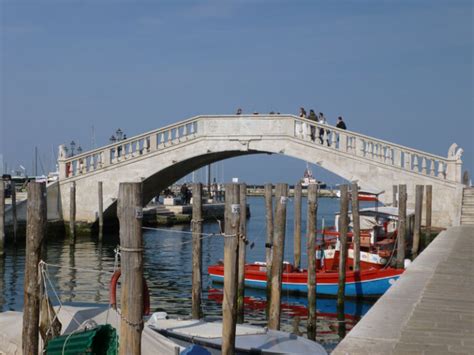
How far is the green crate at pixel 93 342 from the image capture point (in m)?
5.34

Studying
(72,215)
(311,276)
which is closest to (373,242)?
(311,276)

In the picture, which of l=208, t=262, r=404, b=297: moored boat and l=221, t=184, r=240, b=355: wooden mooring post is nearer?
l=221, t=184, r=240, b=355: wooden mooring post

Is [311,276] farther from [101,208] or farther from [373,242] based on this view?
[101,208]

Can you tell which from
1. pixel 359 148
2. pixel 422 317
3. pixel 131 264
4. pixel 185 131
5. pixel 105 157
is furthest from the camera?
pixel 105 157

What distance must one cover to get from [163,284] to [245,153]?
7.40 m

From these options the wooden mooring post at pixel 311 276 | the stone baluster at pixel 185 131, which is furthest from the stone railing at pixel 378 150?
the wooden mooring post at pixel 311 276

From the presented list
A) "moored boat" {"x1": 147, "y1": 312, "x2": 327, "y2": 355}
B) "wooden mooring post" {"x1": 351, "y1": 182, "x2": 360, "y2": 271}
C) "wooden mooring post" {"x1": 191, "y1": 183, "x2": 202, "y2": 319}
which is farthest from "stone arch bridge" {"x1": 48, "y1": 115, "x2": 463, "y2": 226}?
"moored boat" {"x1": 147, "y1": 312, "x2": 327, "y2": 355}

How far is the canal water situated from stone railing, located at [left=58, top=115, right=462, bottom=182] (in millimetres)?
2350

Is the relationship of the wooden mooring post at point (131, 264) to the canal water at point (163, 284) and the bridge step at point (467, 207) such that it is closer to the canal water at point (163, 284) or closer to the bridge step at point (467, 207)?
the canal water at point (163, 284)

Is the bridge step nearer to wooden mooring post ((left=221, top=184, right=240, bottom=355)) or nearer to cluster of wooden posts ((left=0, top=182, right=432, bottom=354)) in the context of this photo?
cluster of wooden posts ((left=0, top=182, right=432, bottom=354))

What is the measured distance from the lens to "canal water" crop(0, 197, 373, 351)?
10.9 metres

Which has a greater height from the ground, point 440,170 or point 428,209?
point 440,170

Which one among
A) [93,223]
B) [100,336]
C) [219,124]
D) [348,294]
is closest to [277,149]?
[219,124]

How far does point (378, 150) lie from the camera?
1781 centimetres
